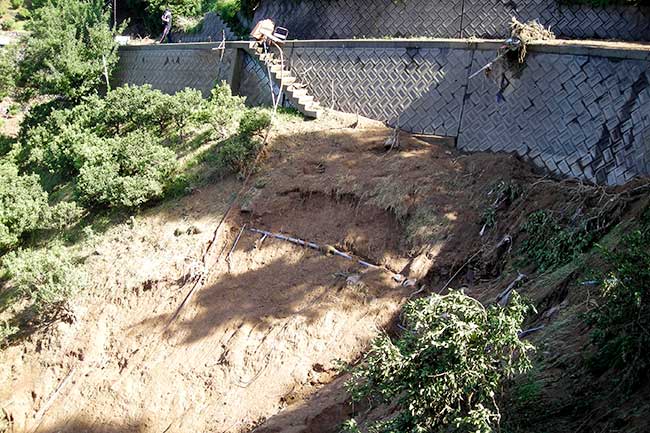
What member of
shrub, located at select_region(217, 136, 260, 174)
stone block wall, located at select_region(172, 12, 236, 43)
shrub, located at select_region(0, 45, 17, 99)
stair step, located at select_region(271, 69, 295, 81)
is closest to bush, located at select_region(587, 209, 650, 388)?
shrub, located at select_region(217, 136, 260, 174)

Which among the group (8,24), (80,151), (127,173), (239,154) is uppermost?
(239,154)

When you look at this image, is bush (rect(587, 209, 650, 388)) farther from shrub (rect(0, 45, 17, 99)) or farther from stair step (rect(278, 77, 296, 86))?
shrub (rect(0, 45, 17, 99))


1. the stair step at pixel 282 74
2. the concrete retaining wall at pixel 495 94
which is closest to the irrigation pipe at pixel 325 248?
the concrete retaining wall at pixel 495 94

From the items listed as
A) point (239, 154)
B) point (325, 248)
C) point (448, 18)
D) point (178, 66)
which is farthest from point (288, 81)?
point (325, 248)

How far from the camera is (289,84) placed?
13.0 meters

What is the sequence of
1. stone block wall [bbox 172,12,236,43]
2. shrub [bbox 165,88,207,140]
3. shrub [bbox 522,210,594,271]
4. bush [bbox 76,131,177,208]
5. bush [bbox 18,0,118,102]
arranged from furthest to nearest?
1. stone block wall [bbox 172,12,236,43]
2. bush [bbox 18,0,118,102]
3. shrub [bbox 165,88,207,140]
4. bush [bbox 76,131,177,208]
5. shrub [bbox 522,210,594,271]

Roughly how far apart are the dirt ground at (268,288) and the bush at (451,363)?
7.85 feet

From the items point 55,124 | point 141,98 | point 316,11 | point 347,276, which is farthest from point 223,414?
point 55,124

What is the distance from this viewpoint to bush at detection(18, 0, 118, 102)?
16.5 metres

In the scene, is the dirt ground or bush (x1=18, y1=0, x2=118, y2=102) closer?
the dirt ground

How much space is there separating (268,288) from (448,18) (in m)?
6.07

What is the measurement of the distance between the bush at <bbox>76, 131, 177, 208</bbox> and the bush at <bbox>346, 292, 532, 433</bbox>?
788 cm

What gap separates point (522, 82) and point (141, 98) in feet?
25.7

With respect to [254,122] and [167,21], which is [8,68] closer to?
[167,21]
